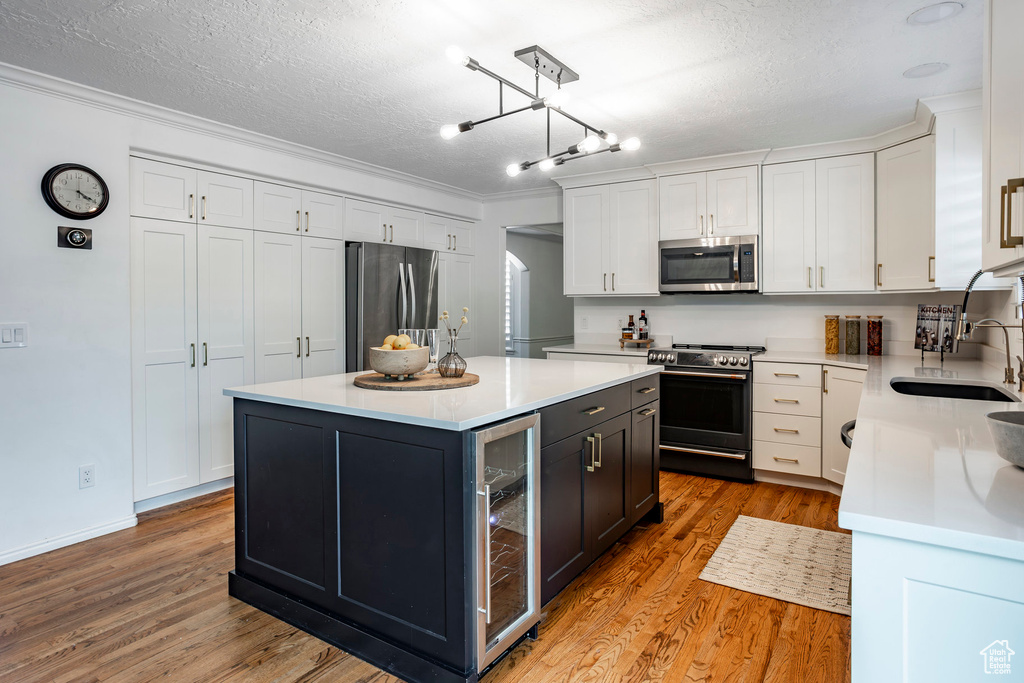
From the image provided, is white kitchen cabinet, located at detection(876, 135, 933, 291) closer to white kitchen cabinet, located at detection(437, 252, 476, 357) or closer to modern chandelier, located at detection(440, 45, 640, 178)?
modern chandelier, located at detection(440, 45, 640, 178)

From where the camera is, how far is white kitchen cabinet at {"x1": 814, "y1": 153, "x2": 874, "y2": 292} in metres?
3.79

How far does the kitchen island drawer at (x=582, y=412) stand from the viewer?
2100mm

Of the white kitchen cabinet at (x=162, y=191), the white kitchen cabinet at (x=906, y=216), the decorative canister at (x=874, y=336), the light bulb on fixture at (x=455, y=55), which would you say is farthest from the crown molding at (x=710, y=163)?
the white kitchen cabinet at (x=162, y=191)

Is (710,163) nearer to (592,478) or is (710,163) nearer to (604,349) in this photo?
(604,349)

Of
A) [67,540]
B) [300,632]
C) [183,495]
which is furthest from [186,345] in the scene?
[300,632]

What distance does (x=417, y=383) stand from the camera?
7.57ft

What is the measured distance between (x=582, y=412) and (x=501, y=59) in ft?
5.44

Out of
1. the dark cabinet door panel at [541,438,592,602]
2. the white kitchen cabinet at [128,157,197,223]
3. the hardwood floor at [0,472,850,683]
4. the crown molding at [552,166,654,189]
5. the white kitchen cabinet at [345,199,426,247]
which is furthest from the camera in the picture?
the crown molding at [552,166,654,189]

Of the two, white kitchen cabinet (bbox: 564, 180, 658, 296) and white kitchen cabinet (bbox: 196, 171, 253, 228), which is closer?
white kitchen cabinet (bbox: 196, 171, 253, 228)

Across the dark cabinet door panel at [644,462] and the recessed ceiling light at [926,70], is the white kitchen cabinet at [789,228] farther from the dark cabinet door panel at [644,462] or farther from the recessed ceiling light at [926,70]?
the dark cabinet door panel at [644,462]

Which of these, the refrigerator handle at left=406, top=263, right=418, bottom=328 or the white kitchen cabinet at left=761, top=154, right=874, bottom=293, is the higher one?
the white kitchen cabinet at left=761, top=154, right=874, bottom=293

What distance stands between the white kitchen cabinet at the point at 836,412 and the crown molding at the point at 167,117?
11.7 ft

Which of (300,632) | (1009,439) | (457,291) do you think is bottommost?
(300,632)

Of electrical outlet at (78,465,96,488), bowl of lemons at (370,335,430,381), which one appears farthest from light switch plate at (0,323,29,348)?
bowl of lemons at (370,335,430,381)
